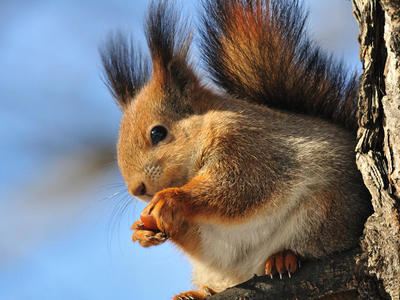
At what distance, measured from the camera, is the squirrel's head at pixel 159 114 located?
1.94 m

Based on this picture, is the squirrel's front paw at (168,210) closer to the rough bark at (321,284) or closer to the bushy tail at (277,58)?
the rough bark at (321,284)

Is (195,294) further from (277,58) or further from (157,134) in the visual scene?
(277,58)

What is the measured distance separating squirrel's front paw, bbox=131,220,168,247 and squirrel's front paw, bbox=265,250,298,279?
38 centimetres

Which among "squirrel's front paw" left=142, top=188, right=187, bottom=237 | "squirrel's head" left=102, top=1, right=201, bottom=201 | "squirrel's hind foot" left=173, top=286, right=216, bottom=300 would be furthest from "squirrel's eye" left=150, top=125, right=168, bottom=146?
"squirrel's hind foot" left=173, top=286, right=216, bottom=300

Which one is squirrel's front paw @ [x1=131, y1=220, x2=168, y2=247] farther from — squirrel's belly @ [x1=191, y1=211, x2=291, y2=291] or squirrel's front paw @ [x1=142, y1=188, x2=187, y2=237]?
squirrel's belly @ [x1=191, y1=211, x2=291, y2=291]

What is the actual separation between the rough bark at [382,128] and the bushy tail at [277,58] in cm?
60

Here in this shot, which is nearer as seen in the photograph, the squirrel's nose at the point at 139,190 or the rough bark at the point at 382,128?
the rough bark at the point at 382,128

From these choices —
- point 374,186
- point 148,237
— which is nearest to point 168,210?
point 148,237

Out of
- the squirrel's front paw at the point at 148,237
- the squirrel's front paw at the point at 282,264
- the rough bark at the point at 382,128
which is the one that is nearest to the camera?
the rough bark at the point at 382,128

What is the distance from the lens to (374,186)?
147 cm

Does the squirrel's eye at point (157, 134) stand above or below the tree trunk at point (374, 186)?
above

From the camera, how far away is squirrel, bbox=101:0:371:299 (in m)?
1.76

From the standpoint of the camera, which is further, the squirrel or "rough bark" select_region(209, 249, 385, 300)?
the squirrel

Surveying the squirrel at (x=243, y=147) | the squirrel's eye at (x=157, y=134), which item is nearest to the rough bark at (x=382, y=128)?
the squirrel at (x=243, y=147)
